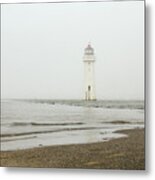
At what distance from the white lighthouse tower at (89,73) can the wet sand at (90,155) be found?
188mm

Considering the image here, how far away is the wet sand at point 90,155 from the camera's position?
184 centimetres

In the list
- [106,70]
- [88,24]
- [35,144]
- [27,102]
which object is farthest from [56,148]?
[88,24]

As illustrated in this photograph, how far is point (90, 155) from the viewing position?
1863 millimetres

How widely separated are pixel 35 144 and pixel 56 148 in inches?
3.3

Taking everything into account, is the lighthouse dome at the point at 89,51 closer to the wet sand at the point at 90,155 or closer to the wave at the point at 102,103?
the wave at the point at 102,103

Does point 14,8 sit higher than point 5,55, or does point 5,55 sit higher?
point 14,8

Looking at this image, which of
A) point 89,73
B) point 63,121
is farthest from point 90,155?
point 89,73

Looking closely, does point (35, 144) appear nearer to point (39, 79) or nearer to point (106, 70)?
point (39, 79)

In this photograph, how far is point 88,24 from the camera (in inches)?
74.1

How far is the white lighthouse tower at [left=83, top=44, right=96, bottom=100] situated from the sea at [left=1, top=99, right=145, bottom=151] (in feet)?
0.11

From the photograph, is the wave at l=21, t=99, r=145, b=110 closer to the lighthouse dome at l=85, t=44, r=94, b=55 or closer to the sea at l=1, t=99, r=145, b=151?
the sea at l=1, t=99, r=145, b=151

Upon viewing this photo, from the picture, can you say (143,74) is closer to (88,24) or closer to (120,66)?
(120,66)

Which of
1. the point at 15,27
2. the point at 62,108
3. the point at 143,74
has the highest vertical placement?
the point at 15,27

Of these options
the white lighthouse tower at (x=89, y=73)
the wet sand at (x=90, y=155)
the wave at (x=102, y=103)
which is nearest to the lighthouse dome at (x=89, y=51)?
the white lighthouse tower at (x=89, y=73)
